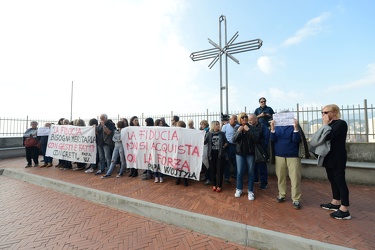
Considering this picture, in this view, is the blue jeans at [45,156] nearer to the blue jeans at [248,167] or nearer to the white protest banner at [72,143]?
the white protest banner at [72,143]

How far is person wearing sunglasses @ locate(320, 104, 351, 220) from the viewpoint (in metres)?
3.54

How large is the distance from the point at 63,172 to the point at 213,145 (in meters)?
6.26

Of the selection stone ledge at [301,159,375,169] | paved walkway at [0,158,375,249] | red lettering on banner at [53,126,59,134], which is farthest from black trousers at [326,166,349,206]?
red lettering on banner at [53,126,59,134]

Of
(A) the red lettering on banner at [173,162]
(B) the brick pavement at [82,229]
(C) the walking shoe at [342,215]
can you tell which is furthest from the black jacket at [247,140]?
(B) the brick pavement at [82,229]

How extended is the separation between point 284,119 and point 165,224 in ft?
11.0

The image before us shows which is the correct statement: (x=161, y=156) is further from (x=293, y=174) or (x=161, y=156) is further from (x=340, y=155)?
(x=340, y=155)

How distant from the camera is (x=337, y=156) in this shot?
3617 millimetres

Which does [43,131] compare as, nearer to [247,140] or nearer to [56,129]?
[56,129]

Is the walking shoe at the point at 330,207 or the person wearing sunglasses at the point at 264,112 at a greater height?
the person wearing sunglasses at the point at 264,112

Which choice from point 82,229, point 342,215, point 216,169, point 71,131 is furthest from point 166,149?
point 71,131

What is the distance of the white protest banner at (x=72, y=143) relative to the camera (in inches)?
297

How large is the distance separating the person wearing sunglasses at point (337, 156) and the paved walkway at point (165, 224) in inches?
10.1

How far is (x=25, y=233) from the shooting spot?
362cm

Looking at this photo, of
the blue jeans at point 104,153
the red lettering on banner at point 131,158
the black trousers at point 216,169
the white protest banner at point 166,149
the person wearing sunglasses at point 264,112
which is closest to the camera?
the black trousers at point 216,169
